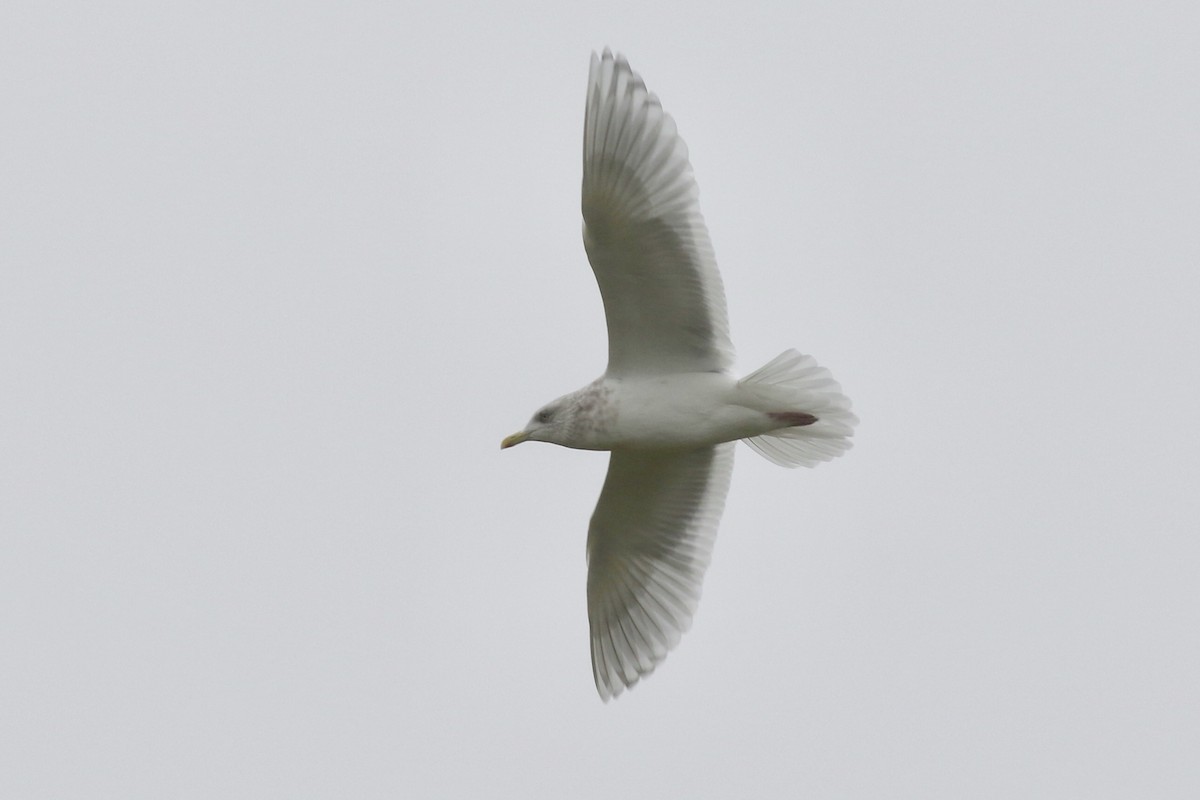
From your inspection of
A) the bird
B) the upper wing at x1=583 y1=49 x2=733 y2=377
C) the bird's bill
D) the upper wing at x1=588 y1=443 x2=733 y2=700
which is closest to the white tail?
the bird

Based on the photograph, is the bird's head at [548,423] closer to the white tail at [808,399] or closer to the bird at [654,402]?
the bird at [654,402]

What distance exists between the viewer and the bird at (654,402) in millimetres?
7562

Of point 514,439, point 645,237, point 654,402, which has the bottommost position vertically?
point 514,439

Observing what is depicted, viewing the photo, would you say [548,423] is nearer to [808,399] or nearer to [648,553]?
[648,553]

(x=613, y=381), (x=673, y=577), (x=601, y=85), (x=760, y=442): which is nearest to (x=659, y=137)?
(x=601, y=85)

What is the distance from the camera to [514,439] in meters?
8.49

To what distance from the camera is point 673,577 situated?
8.81 meters

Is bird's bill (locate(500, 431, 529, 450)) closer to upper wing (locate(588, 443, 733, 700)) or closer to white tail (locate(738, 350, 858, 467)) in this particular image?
upper wing (locate(588, 443, 733, 700))

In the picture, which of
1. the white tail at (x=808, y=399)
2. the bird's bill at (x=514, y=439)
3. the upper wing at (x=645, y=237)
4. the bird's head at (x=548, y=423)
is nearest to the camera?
the upper wing at (x=645, y=237)

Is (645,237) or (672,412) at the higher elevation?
(645,237)

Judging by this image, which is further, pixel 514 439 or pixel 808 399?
pixel 514 439

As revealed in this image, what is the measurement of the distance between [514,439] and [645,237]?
1364mm

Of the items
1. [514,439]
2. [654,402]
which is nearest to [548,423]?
[514,439]

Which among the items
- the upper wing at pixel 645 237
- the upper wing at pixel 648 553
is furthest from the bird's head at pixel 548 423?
the upper wing at pixel 648 553
